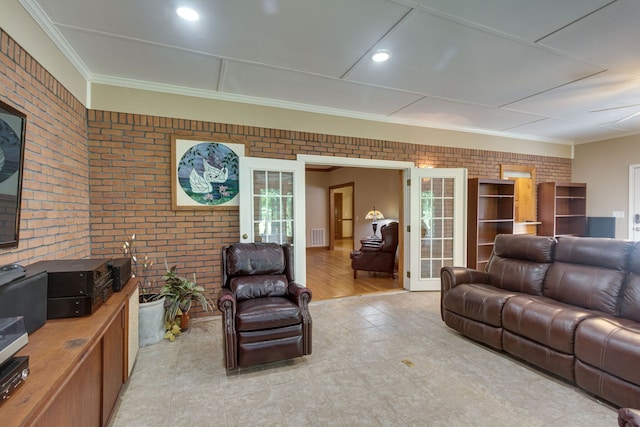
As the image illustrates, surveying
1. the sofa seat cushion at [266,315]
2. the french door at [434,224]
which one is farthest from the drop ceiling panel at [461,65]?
the sofa seat cushion at [266,315]

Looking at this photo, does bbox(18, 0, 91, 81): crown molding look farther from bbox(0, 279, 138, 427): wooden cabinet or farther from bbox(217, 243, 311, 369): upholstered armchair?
bbox(217, 243, 311, 369): upholstered armchair

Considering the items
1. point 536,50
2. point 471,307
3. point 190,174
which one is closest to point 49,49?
point 190,174

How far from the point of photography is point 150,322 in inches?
113

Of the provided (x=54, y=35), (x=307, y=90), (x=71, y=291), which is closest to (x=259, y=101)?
(x=307, y=90)

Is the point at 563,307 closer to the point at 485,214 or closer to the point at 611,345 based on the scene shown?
the point at 611,345

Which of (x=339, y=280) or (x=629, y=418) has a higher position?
(x=629, y=418)

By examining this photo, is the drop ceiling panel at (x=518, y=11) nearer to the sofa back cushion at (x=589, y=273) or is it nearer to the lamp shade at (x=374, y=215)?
the sofa back cushion at (x=589, y=273)

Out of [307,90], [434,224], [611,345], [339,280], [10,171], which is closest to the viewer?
[10,171]

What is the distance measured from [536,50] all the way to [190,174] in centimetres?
362

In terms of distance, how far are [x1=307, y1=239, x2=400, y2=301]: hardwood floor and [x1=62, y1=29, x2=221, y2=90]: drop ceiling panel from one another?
3167mm

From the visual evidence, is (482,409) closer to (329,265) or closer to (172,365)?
(172,365)

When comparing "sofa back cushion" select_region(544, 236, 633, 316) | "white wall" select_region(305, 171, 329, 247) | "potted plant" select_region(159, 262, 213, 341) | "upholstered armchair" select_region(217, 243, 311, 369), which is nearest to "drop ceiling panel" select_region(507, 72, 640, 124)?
"sofa back cushion" select_region(544, 236, 633, 316)

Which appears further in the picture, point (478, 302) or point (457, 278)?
point (457, 278)

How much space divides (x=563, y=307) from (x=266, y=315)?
94.7 inches
